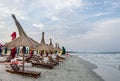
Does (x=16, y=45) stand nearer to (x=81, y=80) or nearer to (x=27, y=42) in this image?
(x=27, y=42)

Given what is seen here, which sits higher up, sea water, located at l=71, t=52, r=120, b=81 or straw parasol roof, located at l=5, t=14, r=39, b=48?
straw parasol roof, located at l=5, t=14, r=39, b=48

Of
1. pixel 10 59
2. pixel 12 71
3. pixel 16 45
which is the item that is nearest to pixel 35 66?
pixel 10 59

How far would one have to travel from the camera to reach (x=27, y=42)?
11.7 metres

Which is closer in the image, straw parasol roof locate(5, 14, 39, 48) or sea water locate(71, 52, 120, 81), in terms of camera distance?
straw parasol roof locate(5, 14, 39, 48)

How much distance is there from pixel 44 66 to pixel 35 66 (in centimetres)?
72

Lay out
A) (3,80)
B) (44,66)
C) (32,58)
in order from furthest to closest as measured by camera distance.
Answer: (32,58), (44,66), (3,80)

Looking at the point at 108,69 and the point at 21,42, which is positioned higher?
the point at 21,42

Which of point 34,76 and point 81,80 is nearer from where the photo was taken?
point 34,76

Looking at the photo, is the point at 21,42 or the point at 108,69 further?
the point at 108,69

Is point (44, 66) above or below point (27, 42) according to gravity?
below

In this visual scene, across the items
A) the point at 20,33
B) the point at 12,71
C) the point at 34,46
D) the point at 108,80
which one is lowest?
the point at 108,80

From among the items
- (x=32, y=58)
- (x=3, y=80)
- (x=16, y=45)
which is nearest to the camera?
(x=3, y=80)

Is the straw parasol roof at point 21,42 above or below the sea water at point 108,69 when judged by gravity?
above

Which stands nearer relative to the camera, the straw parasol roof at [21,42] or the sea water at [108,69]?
the straw parasol roof at [21,42]
